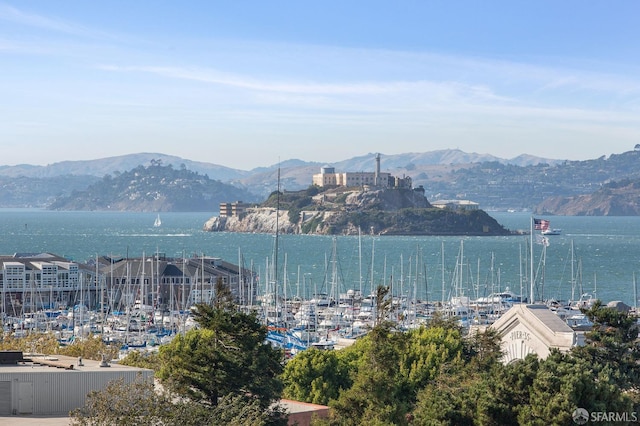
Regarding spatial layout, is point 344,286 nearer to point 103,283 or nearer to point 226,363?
point 103,283

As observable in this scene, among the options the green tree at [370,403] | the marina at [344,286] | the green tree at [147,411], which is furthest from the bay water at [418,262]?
the green tree at [147,411]

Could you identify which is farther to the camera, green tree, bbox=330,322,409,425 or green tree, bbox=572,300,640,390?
green tree, bbox=572,300,640,390

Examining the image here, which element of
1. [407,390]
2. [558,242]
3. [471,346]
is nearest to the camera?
[407,390]

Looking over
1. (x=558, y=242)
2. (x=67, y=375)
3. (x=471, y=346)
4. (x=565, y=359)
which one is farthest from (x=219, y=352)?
(x=558, y=242)

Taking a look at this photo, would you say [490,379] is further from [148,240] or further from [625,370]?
[148,240]

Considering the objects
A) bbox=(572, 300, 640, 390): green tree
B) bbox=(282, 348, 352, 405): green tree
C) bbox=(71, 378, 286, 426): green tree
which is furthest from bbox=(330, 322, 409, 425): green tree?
bbox=(282, 348, 352, 405): green tree

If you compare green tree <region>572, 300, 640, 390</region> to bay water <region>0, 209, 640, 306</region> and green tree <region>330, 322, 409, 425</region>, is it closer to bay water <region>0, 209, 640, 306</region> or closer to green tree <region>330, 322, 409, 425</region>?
green tree <region>330, 322, 409, 425</region>

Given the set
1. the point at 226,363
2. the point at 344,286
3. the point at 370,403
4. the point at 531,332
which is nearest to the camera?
the point at 370,403

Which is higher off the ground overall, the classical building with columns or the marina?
the classical building with columns

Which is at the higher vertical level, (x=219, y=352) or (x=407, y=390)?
(x=219, y=352)

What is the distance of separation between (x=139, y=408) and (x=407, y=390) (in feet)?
35.9

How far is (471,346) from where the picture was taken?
1212 inches

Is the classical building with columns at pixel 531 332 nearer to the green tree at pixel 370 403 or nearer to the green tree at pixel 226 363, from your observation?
the green tree at pixel 370 403

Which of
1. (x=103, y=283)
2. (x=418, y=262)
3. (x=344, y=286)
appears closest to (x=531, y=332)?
(x=103, y=283)
